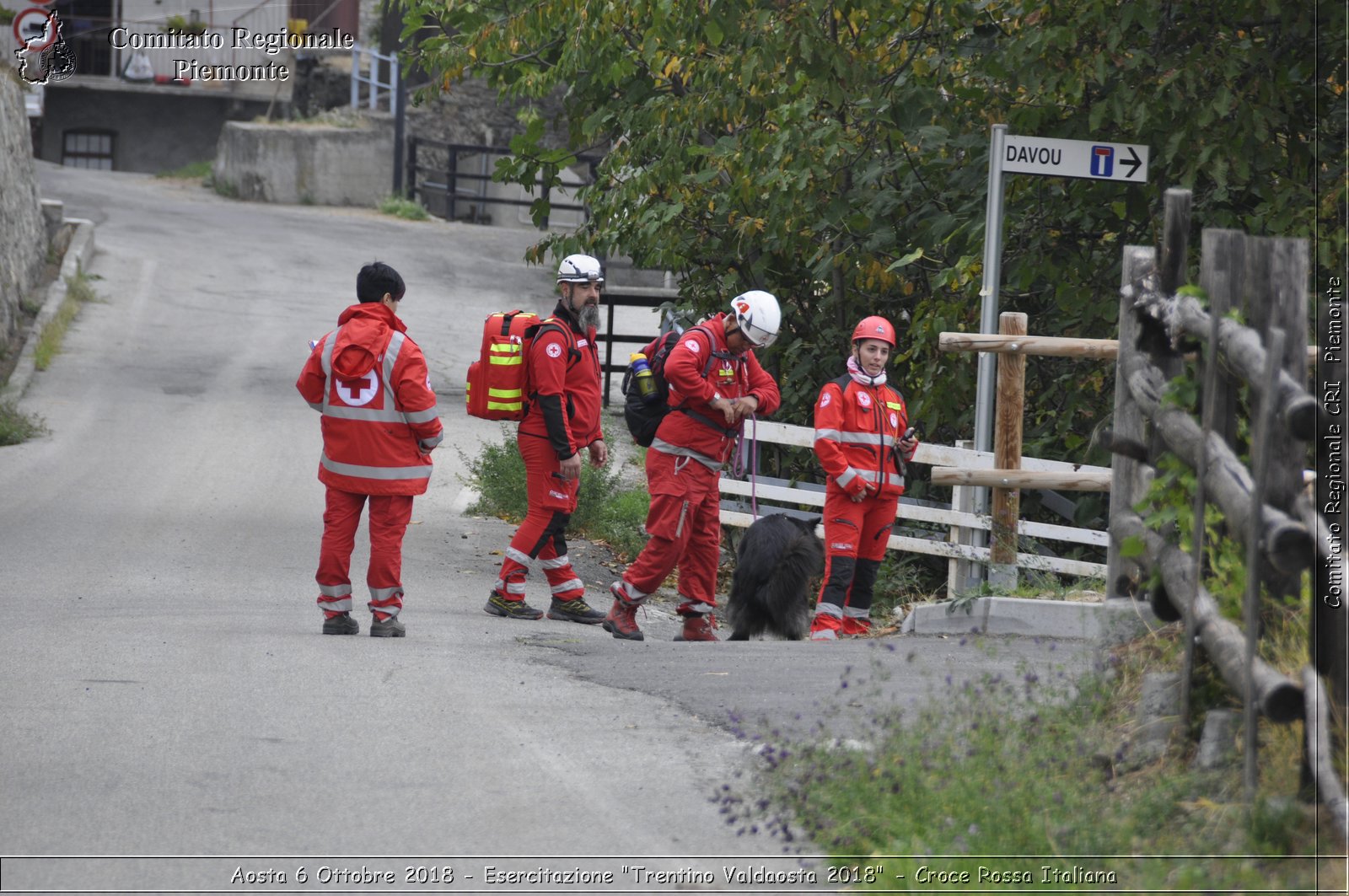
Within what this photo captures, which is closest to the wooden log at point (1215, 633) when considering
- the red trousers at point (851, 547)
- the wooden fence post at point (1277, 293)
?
the wooden fence post at point (1277, 293)

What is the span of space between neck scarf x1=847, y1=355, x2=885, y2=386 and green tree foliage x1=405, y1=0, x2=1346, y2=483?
1392 millimetres

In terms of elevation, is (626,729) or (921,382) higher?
(921,382)

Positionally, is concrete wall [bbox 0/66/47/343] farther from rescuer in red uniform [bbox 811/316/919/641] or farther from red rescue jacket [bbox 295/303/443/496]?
rescuer in red uniform [bbox 811/316/919/641]

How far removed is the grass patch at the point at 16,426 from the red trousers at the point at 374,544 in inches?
307

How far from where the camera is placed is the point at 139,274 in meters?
23.5

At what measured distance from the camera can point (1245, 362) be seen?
3.92 meters

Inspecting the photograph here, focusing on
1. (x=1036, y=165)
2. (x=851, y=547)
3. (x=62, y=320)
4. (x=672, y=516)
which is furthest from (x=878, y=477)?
(x=62, y=320)

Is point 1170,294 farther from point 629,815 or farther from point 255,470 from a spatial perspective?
point 255,470

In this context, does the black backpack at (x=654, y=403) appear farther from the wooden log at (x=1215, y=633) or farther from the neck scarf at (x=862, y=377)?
the wooden log at (x=1215, y=633)

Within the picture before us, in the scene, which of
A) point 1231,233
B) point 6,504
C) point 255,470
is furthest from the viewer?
point 255,470

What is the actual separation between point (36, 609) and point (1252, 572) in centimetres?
652

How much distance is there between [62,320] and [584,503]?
10.5m

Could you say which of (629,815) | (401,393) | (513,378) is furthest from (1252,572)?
(513,378)

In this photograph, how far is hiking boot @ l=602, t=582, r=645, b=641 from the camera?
8562 mm
